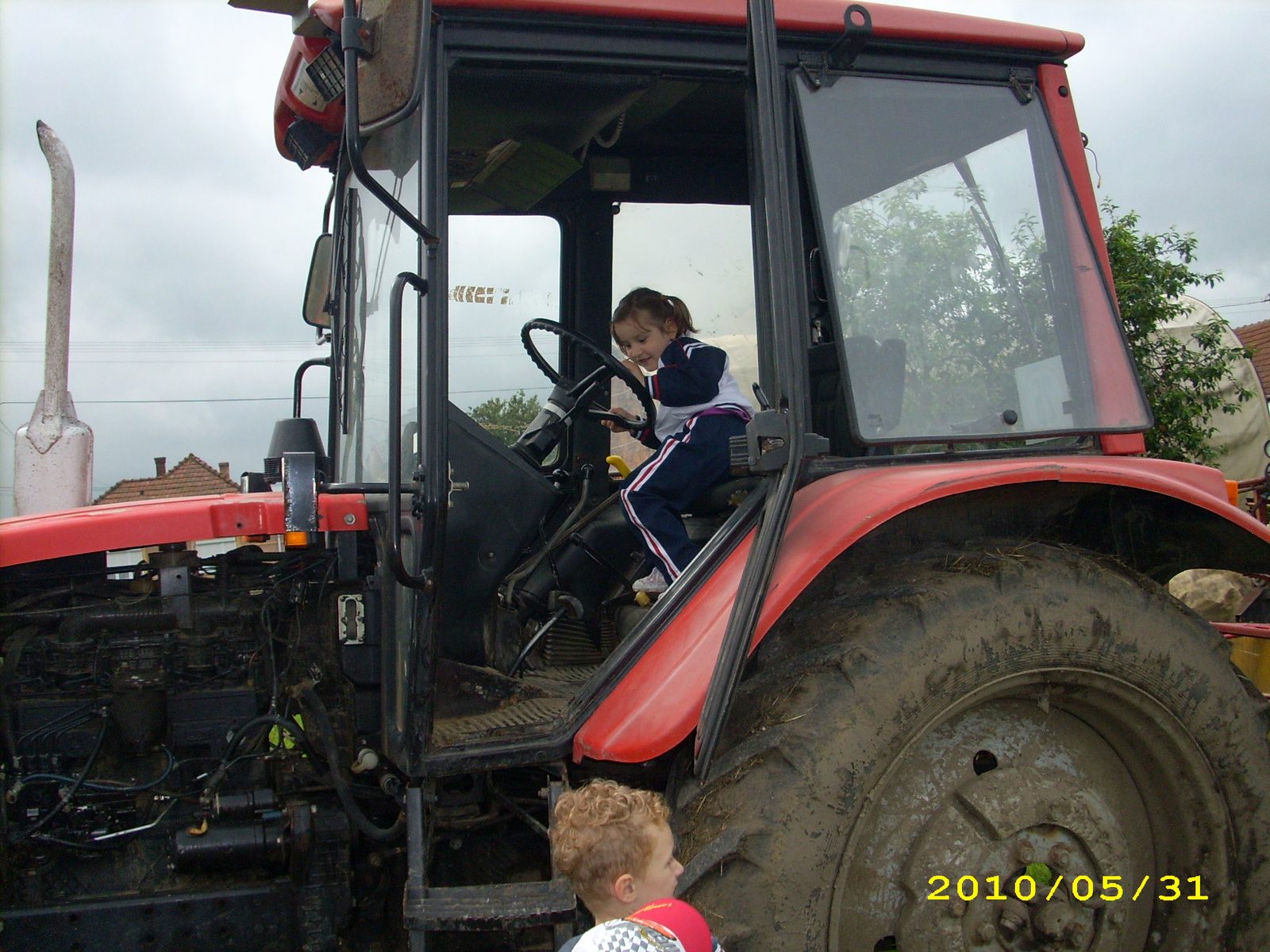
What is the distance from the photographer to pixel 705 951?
1.42 m

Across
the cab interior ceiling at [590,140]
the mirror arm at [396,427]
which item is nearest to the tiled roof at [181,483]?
the cab interior ceiling at [590,140]

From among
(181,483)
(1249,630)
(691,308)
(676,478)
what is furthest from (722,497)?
(181,483)

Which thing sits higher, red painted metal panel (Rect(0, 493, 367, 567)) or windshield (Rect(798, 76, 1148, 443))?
windshield (Rect(798, 76, 1148, 443))

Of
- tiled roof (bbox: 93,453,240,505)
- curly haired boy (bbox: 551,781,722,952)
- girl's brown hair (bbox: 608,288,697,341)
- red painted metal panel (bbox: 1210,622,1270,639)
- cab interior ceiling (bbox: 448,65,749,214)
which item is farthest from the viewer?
tiled roof (bbox: 93,453,240,505)

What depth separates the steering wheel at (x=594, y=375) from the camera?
2896 mm

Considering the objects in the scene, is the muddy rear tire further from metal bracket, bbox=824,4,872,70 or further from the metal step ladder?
metal bracket, bbox=824,4,872,70

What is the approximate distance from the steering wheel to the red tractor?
22 centimetres

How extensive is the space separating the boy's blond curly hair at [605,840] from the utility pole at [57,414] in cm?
222

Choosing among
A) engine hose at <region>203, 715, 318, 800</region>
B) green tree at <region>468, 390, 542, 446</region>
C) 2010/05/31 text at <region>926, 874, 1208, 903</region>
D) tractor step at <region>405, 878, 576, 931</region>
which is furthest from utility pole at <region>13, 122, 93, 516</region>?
2010/05/31 text at <region>926, 874, 1208, 903</region>

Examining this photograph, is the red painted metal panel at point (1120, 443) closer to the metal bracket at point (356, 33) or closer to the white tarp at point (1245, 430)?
the metal bracket at point (356, 33)

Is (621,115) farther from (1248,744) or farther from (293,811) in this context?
(1248,744)

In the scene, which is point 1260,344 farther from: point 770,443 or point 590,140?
point 770,443

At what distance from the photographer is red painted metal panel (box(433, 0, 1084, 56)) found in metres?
2.02

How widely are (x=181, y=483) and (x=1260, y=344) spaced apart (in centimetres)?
2021
